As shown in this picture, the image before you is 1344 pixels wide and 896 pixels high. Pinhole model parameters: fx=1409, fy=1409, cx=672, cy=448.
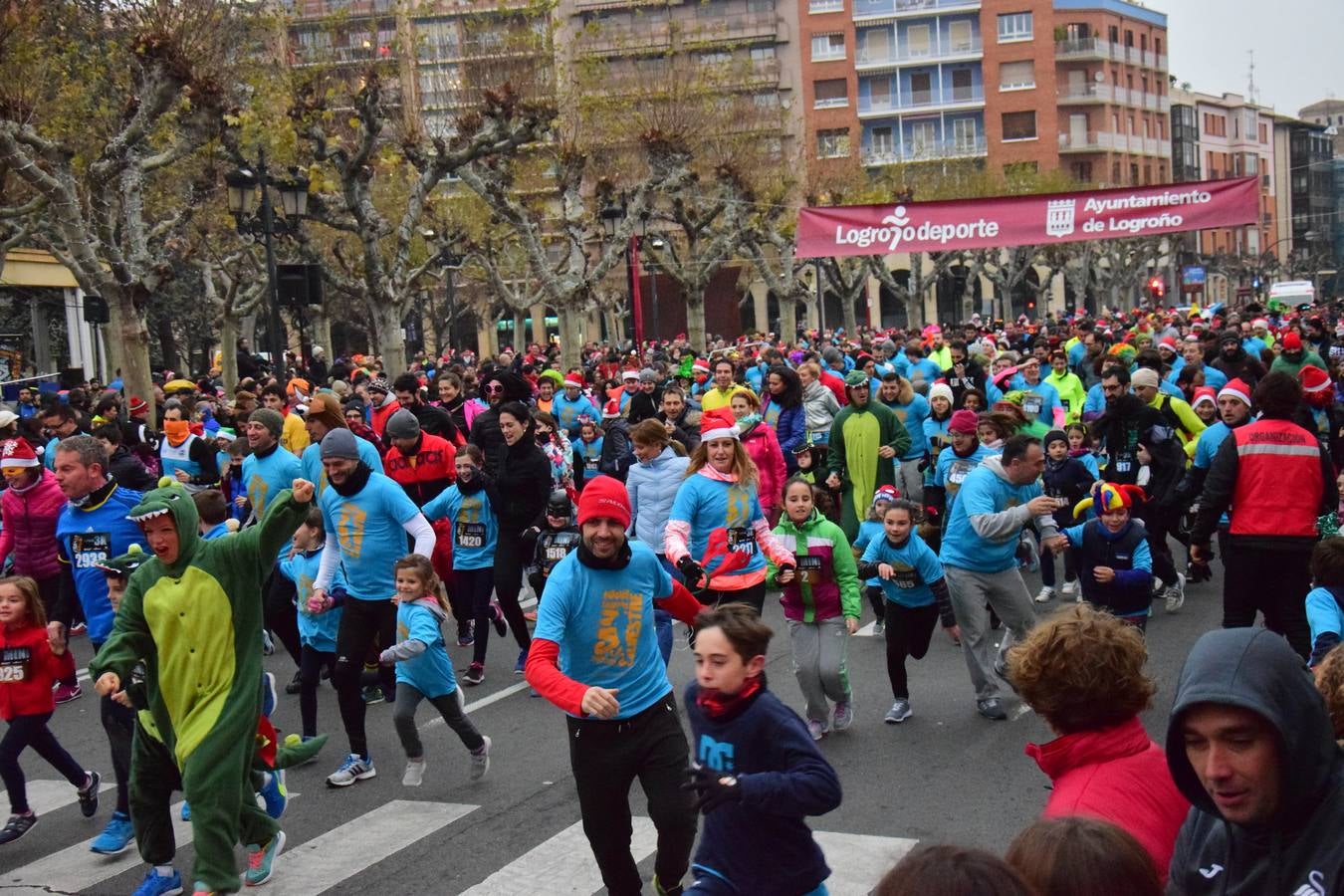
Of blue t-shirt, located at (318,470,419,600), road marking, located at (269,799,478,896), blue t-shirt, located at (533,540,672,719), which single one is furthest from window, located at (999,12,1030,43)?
blue t-shirt, located at (533,540,672,719)

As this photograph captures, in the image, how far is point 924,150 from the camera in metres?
78.9

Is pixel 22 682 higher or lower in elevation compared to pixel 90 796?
higher

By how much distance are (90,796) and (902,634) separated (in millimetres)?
4590

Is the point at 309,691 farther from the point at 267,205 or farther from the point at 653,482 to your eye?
the point at 267,205

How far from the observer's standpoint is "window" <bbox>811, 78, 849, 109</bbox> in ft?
260

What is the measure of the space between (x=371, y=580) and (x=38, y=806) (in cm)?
220

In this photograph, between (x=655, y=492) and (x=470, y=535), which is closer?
(x=655, y=492)

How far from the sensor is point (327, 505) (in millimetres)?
8062

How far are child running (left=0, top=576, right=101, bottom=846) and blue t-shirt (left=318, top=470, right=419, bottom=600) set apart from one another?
1.57 metres

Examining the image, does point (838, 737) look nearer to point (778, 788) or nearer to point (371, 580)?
point (371, 580)

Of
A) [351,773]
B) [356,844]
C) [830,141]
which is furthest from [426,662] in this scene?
[830,141]

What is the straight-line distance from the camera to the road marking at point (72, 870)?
650 centimetres

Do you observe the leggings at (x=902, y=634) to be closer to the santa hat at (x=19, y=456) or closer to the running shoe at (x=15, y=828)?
the running shoe at (x=15, y=828)

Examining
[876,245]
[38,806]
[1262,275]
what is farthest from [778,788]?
[1262,275]
